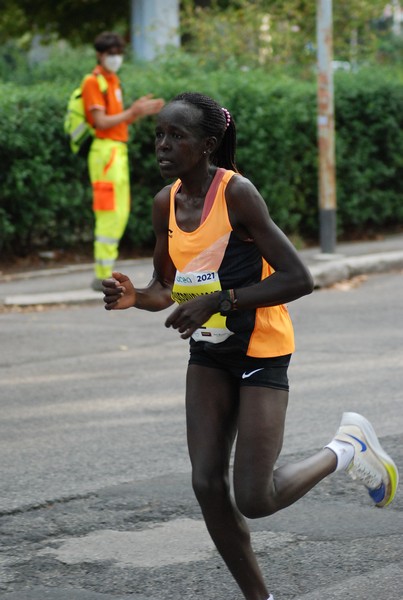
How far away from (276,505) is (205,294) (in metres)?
0.69

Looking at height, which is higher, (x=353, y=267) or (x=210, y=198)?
(x=210, y=198)

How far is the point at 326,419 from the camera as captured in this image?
7.00m

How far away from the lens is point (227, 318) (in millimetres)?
4055

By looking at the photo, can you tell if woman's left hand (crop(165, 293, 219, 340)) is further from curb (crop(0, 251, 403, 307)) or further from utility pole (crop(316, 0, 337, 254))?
utility pole (crop(316, 0, 337, 254))

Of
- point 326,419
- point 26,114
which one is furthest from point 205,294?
point 26,114

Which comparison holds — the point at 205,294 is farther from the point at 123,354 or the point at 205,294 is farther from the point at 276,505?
the point at 123,354

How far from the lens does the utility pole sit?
565 inches

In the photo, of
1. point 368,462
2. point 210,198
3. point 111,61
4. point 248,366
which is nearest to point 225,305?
point 248,366

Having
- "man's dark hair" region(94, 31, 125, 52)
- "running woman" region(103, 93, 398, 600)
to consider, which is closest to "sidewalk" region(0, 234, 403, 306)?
"man's dark hair" region(94, 31, 125, 52)

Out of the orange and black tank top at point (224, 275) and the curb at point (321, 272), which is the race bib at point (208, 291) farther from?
the curb at point (321, 272)

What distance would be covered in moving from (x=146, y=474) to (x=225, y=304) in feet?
7.22

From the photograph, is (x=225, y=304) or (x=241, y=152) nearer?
(x=225, y=304)

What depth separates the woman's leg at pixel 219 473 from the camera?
3961 mm

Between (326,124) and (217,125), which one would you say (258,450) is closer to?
(217,125)
